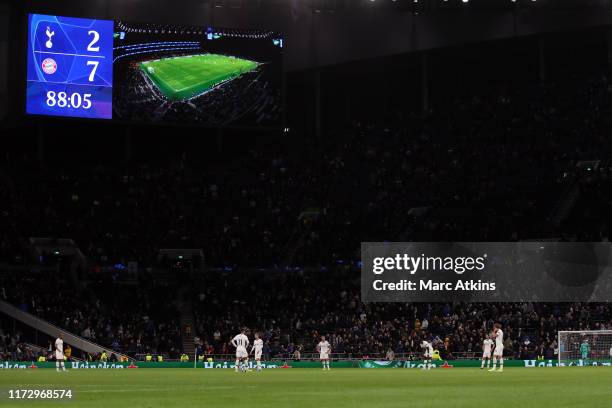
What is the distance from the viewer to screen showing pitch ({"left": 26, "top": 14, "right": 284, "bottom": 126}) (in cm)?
6338

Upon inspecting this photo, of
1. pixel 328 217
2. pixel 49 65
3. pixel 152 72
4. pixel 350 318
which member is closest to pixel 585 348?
pixel 350 318

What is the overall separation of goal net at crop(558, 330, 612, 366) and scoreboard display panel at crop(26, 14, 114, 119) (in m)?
30.5

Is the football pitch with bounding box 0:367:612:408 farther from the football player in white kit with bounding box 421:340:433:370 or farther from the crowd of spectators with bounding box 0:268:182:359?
the crowd of spectators with bounding box 0:268:182:359

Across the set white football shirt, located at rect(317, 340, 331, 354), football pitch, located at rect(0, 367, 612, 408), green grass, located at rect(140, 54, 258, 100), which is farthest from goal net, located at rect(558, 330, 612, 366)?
green grass, located at rect(140, 54, 258, 100)

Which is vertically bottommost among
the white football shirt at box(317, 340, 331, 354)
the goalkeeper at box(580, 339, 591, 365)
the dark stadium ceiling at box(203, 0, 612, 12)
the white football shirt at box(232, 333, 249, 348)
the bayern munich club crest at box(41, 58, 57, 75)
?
the goalkeeper at box(580, 339, 591, 365)

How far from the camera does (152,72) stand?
218 feet

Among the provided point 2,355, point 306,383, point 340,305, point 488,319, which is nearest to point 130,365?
point 2,355

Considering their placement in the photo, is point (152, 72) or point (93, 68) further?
point (152, 72)

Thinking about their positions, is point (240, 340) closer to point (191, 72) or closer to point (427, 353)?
point (427, 353)

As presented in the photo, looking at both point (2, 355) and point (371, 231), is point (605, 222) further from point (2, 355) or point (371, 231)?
point (2, 355)

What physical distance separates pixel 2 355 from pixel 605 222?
118ft

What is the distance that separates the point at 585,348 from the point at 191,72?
1170 inches

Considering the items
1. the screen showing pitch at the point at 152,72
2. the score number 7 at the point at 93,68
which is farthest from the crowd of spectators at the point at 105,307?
the score number 7 at the point at 93,68

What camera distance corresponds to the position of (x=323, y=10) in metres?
75.5
